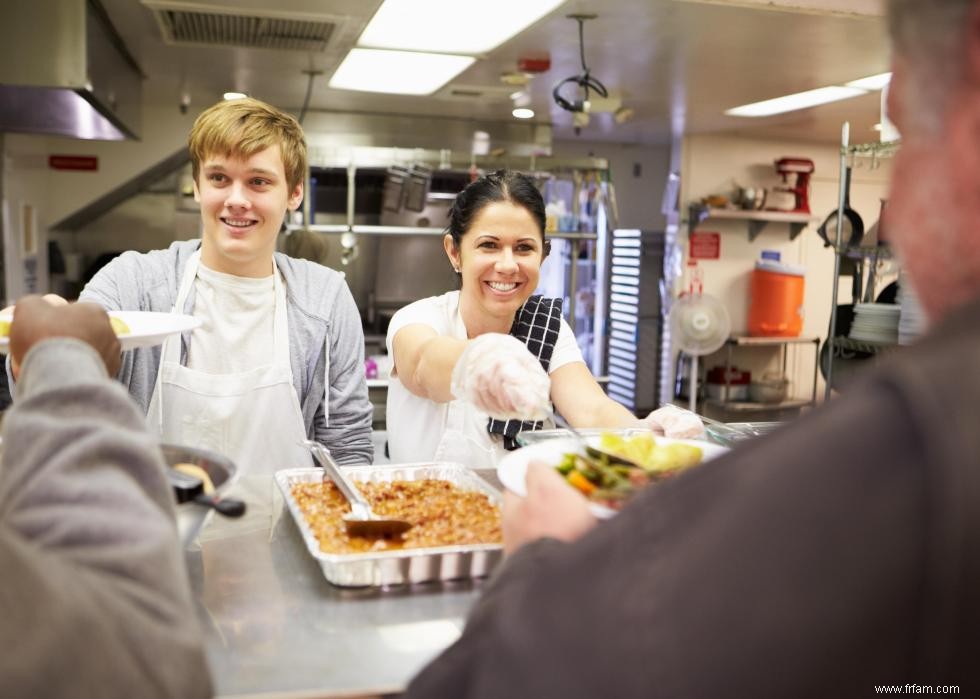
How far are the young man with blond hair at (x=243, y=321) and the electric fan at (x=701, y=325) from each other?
5.03 m

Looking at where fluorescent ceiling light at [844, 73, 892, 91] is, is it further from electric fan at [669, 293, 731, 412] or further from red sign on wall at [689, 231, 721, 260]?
red sign on wall at [689, 231, 721, 260]

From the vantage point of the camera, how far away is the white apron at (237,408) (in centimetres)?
221

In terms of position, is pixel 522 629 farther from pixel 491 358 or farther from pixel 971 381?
pixel 491 358

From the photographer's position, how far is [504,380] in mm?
1530

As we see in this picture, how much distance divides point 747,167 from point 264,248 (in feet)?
23.2

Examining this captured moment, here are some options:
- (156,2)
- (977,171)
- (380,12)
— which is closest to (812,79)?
(380,12)

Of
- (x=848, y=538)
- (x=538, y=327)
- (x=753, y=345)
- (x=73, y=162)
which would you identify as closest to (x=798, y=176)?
(x=753, y=345)

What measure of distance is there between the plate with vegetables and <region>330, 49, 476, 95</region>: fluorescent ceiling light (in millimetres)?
3375

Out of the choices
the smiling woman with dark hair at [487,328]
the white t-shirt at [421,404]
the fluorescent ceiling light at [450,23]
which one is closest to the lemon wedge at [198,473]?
the smiling woman with dark hair at [487,328]

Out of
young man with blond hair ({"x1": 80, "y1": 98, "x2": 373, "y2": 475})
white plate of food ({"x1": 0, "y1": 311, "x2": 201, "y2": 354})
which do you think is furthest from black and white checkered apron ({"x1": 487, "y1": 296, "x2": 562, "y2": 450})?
white plate of food ({"x1": 0, "y1": 311, "x2": 201, "y2": 354})

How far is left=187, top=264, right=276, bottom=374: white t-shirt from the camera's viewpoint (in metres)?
2.29

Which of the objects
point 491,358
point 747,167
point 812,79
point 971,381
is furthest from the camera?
point 747,167

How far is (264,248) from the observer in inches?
91.6

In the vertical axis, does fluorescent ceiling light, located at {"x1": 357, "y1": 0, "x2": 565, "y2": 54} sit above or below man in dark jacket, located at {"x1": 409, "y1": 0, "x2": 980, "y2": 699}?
above
